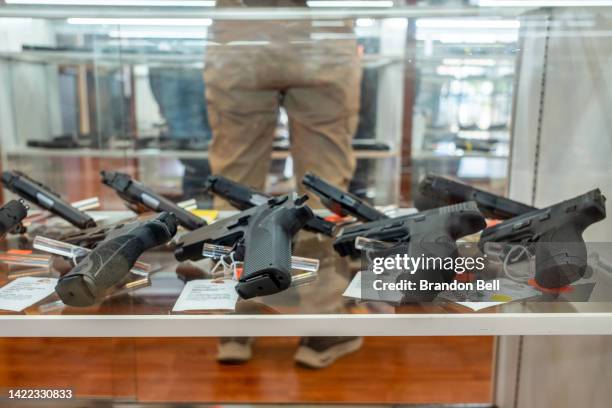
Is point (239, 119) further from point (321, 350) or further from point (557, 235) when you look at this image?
point (557, 235)

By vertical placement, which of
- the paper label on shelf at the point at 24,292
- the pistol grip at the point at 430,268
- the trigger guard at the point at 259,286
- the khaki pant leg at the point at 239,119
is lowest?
the paper label on shelf at the point at 24,292

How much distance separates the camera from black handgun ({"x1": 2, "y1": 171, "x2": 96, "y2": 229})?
877 millimetres

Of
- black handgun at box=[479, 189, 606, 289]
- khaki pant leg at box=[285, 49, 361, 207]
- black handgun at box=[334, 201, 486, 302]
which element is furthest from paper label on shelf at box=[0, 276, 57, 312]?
khaki pant leg at box=[285, 49, 361, 207]

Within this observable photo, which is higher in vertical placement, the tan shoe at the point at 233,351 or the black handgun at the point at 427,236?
the black handgun at the point at 427,236

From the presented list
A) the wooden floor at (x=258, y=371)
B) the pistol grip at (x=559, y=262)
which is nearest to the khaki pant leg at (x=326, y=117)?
the wooden floor at (x=258, y=371)

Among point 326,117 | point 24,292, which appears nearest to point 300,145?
point 326,117

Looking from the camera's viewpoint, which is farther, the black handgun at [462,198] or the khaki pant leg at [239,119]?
the khaki pant leg at [239,119]

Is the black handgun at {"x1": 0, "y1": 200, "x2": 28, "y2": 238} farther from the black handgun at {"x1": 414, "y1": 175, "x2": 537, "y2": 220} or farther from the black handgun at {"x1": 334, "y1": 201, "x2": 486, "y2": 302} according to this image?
the black handgun at {"x1": 414, "y1": 175, "x2": 537, "y2": 220}

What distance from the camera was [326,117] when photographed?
4.00 feet

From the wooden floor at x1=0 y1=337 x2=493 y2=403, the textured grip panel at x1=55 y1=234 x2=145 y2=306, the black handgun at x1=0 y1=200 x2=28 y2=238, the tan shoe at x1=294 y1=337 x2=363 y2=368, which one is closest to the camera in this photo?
the textured grip panel at x1=55 y1=234 x2=145 y2=306

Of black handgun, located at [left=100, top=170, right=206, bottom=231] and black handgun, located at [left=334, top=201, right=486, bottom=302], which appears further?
black handgun, located at [left=100, top=170, right=206, bottom=231]

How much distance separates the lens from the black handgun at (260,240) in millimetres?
583

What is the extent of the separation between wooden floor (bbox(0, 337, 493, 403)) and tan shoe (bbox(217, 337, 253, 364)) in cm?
2

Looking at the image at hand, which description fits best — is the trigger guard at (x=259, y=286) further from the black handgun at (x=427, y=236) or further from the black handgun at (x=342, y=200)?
the black handgun at (x=342, y=200)
